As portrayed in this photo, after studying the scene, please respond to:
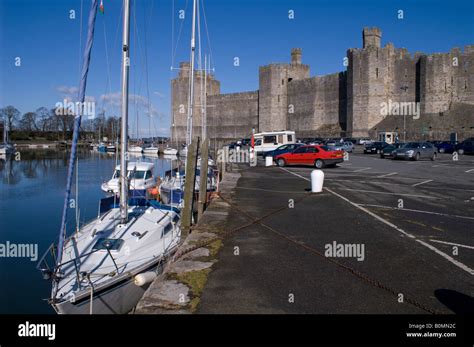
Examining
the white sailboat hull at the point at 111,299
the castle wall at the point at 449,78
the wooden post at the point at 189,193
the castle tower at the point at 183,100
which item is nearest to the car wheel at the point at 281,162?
the wooden post at the point at 189,193

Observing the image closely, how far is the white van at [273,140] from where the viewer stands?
38.8m

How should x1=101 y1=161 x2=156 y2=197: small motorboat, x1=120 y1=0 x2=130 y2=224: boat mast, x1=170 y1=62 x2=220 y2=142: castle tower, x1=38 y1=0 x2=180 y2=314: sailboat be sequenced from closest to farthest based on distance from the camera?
1. x1=38 y1=0 x2=180 y2=314: sailboat
2. x1=120 y1=0 x2=130 y2=224: boat mast
3. x1=101 y1=161 x2=156 y2=197: small motorboat
4. x1=170 y1=62 x2=220 y2=142: castle tower

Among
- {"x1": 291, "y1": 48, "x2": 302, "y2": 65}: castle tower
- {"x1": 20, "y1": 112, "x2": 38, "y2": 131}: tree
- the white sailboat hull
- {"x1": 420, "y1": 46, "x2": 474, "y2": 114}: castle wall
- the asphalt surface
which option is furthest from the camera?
{"x1": 20, "y1": 112, "x2": 38, "y2": 131}: tree

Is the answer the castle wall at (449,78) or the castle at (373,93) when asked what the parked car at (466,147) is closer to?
the castle at (373,93)

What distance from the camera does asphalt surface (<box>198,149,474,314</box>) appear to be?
4914 mm

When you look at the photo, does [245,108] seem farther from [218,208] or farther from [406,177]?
[218,208]

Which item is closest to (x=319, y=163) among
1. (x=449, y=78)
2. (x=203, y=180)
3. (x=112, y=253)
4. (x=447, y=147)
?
(x=203, y=180)

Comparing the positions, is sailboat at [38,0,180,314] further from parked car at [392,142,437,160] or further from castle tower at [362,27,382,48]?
castle tower at [362,27,382,48]

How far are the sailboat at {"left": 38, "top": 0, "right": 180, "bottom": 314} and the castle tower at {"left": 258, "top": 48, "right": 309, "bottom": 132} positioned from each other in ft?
203

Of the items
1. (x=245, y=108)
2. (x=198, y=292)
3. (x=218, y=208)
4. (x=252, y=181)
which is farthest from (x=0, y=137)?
(x=198, y=292)

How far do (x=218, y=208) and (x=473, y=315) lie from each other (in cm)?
734

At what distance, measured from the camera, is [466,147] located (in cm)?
4056

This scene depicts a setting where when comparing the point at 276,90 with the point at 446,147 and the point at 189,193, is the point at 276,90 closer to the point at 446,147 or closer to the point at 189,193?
the point at 446,147

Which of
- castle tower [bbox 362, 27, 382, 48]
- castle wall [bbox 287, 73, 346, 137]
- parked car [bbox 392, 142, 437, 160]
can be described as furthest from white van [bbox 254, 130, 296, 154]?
castle tower [bbox 362, 27, 382, 48]
